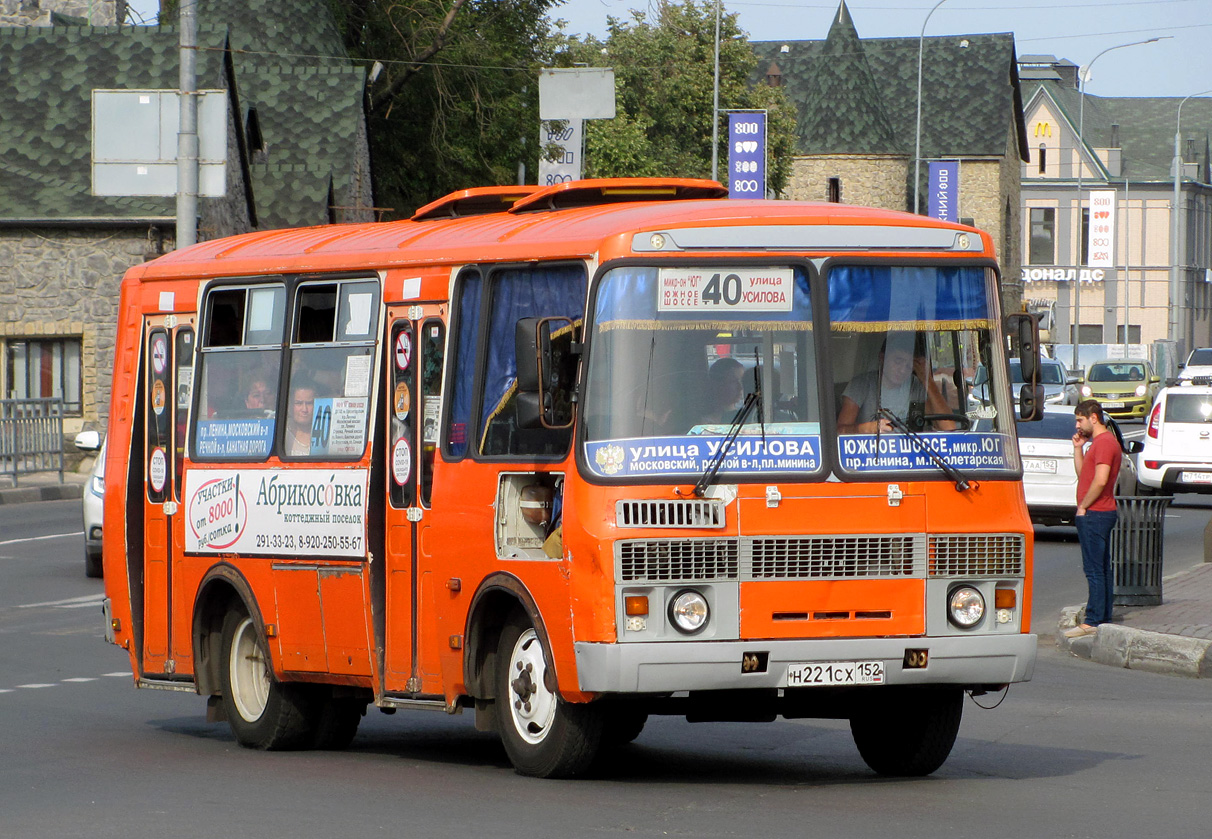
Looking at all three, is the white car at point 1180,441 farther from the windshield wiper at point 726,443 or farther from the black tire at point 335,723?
the windshield wiper at point 726,443

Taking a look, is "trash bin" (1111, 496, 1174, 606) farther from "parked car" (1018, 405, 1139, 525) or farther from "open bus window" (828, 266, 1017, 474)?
"open bus window" (828, 266, 1017, 474)

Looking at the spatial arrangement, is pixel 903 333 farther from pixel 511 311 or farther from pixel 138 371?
pixel 138 371

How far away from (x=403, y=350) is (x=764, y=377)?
6.56 ft

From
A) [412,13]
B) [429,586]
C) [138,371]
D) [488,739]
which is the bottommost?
[488,739]

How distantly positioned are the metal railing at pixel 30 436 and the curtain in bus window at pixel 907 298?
956 inches

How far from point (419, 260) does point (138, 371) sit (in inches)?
108

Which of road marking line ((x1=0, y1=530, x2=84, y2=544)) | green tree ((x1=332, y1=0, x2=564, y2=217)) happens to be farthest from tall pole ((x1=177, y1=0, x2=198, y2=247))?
green tree ((x1=332, y1=0, x2=564, y2=217))

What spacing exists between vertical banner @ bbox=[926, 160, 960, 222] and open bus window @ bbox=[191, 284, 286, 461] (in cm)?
6052

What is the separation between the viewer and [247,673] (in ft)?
35.2

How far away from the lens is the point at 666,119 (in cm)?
7862

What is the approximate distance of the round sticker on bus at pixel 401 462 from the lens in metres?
9.42

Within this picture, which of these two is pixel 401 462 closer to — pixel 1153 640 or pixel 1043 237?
pixel 1153 640

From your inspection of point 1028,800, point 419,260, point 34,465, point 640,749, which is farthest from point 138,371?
point 34,465

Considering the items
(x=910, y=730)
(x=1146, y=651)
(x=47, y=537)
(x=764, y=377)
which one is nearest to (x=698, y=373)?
(x=764, y=377)
